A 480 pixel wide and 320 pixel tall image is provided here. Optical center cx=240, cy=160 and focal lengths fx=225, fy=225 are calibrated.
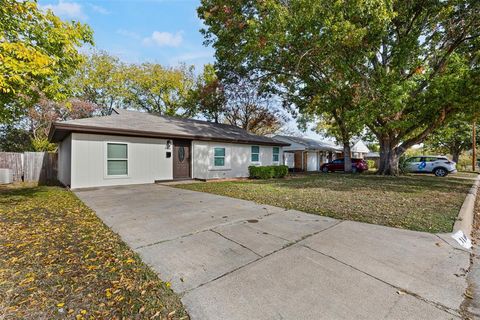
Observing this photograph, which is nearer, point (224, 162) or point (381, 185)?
point (381, 185)

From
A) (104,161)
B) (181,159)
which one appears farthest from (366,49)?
(104,161)

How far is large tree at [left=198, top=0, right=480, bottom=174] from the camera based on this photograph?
9.69m

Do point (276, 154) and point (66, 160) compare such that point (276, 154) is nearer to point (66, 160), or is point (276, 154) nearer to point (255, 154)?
point (255, 154)

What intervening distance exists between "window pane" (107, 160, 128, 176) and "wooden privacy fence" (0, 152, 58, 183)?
20.7 ft

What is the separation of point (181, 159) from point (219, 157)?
225 cm

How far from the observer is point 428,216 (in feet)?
16.7

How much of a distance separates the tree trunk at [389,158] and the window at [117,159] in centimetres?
1645

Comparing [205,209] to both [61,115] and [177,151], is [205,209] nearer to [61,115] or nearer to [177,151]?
[177,151]

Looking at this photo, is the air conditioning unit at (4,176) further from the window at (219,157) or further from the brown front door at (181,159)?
the window at (219,157)

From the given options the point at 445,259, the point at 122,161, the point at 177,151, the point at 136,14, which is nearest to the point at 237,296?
the point at 445,259

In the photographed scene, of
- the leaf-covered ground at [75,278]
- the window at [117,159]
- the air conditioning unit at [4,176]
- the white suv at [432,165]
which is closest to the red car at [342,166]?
the white suv at [432,165]

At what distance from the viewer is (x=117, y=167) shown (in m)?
9.90

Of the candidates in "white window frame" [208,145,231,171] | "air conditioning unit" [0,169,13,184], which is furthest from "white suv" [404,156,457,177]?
"air conditioning unit" [0,169,13,184]

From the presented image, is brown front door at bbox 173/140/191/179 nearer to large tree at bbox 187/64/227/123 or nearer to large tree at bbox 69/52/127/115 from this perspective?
large tree at bbox 187/64/227/123
